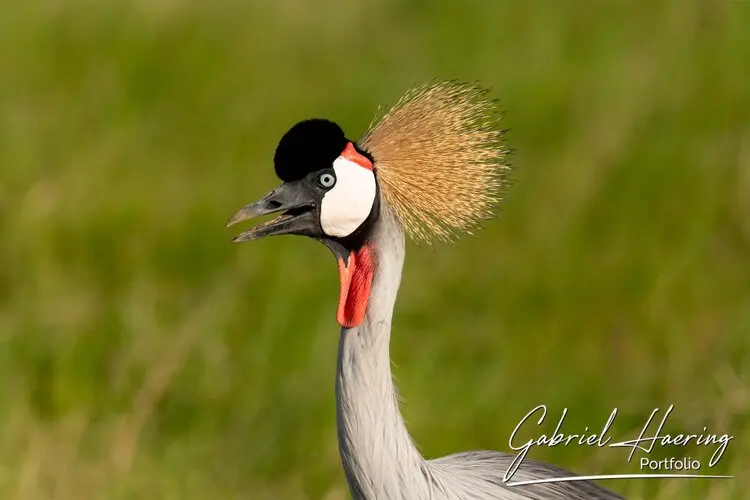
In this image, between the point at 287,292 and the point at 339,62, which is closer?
the point at 287,292

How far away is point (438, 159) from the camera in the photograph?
2682 millimetres

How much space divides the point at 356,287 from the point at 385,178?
0.67 ft

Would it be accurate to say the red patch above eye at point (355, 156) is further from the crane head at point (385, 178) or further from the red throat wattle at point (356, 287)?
the red throat wattle at point (356, 287)

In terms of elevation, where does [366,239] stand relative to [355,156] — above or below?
below

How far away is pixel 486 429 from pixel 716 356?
2.29 feet

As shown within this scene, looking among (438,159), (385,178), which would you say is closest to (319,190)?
(385,178)

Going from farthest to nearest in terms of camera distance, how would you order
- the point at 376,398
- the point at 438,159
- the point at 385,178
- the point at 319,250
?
1. the point at 319,250
2. the point at 438,159
3. the point at 385,178
4. the point at 376,398

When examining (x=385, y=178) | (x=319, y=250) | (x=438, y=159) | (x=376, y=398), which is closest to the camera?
(x=376, y=398)

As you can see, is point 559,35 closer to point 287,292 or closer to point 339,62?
point 339,62

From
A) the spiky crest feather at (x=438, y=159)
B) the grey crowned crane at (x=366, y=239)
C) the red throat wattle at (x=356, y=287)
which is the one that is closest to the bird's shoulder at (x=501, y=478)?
the grey crowned crane at (x=366, y=239)

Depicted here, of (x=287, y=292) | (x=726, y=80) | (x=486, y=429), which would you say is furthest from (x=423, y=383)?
(x=726, y=80)

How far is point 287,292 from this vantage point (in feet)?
14.5

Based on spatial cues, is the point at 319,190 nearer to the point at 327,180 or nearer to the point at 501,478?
the point at 327,180

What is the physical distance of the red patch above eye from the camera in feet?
8.21
